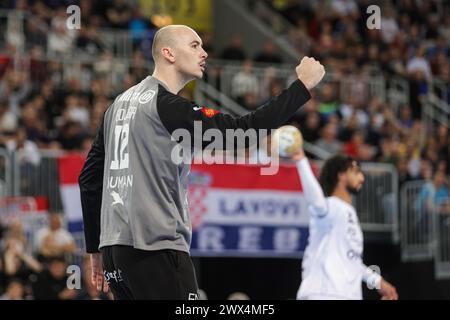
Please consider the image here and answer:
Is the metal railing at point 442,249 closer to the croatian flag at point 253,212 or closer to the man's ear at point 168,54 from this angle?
the croatian flag at point 253,212

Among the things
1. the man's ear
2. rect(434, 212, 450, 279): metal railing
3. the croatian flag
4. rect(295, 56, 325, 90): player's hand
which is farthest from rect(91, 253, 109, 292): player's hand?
rect(434, 212, 450, 279): metal railing

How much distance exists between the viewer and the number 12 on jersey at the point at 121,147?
651cm

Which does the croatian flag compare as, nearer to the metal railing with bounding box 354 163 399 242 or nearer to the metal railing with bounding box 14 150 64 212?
the metal railing with bounding box 354 163 399 242

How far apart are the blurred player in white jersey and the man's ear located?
3146 millimetres

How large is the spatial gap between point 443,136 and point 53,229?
8.52 metres

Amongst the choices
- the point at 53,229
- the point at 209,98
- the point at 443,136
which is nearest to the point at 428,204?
the point at 443,136

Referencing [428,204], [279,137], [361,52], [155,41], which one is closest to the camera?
[155,41]

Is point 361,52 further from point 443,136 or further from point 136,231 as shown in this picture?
point 136,231

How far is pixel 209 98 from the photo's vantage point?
2139 cm

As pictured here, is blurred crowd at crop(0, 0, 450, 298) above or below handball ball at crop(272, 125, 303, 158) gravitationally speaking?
above

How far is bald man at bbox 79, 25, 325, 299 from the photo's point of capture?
6336 millimetres

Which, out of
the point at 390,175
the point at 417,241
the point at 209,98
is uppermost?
the point at 209,98

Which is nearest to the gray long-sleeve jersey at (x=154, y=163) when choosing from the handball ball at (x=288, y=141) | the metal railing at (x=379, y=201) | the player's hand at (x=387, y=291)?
the player's hand at (x=387, y=291)

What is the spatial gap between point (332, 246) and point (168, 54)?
3571 millimetres
